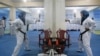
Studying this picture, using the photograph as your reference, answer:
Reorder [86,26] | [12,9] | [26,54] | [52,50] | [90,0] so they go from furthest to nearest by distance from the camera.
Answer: [12,9], [90,0], [26,54], [86,26], [52,50]

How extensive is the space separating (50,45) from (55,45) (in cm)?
15

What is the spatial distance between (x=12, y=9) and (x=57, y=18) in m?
7.61

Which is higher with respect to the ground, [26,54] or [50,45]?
[50,45]

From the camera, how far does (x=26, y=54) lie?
5297mm

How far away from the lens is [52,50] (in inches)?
155

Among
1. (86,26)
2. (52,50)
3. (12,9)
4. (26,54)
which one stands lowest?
(26,54)

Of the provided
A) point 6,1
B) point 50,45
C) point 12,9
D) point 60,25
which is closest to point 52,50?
point 50,45

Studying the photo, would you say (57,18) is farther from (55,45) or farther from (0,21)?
(0,21)

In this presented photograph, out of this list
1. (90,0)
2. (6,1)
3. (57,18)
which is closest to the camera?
(57,18)

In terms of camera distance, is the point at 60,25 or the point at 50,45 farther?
the point at 60,25

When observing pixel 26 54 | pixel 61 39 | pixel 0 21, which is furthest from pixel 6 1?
pixel 61 39

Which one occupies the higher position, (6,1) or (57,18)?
(6,1)

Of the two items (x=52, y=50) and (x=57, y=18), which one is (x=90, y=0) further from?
(x=52, y=50)

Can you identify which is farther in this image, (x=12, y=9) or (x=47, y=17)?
(x=12, y=9)
